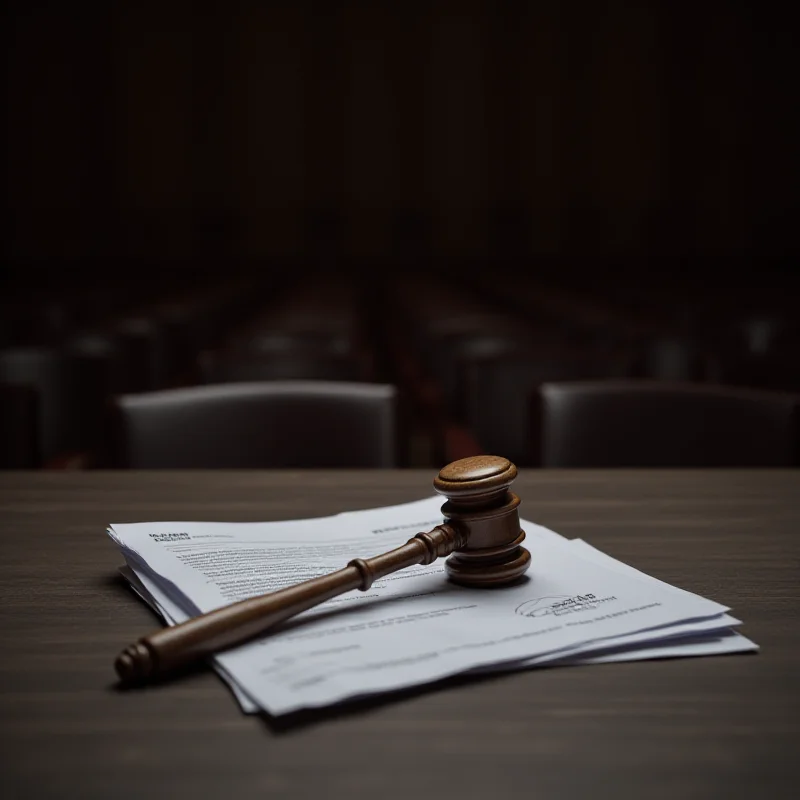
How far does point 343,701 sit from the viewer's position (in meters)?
0.57

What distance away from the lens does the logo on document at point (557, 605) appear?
700 mm

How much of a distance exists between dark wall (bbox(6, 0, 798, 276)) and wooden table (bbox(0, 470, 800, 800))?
11476mm

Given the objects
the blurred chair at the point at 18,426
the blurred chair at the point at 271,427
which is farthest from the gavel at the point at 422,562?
the blurred chair at the point at 18,426

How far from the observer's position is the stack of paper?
60 centimetres

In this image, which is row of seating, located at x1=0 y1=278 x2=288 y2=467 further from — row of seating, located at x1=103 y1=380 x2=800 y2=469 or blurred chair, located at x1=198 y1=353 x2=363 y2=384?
blurred chair, located at x1=198 y1=353 x2=363 y2=384

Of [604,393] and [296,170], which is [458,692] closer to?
[604,393]

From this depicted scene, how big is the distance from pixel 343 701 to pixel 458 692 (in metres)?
0.07

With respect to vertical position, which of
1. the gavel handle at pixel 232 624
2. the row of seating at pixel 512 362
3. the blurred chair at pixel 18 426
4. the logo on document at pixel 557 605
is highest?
the gavel handle at pixel 232 624

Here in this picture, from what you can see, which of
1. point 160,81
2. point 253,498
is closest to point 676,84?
point 160,81

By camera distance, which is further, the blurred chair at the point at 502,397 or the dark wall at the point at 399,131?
the dark wall at the point at 399,131

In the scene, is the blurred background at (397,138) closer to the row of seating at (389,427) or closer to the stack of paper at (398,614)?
the row of seating at (389,427)

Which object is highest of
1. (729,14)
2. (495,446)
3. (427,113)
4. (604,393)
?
(729,14)

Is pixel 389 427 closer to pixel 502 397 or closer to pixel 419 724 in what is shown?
pixel 502 397

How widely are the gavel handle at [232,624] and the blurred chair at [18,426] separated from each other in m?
1.12
